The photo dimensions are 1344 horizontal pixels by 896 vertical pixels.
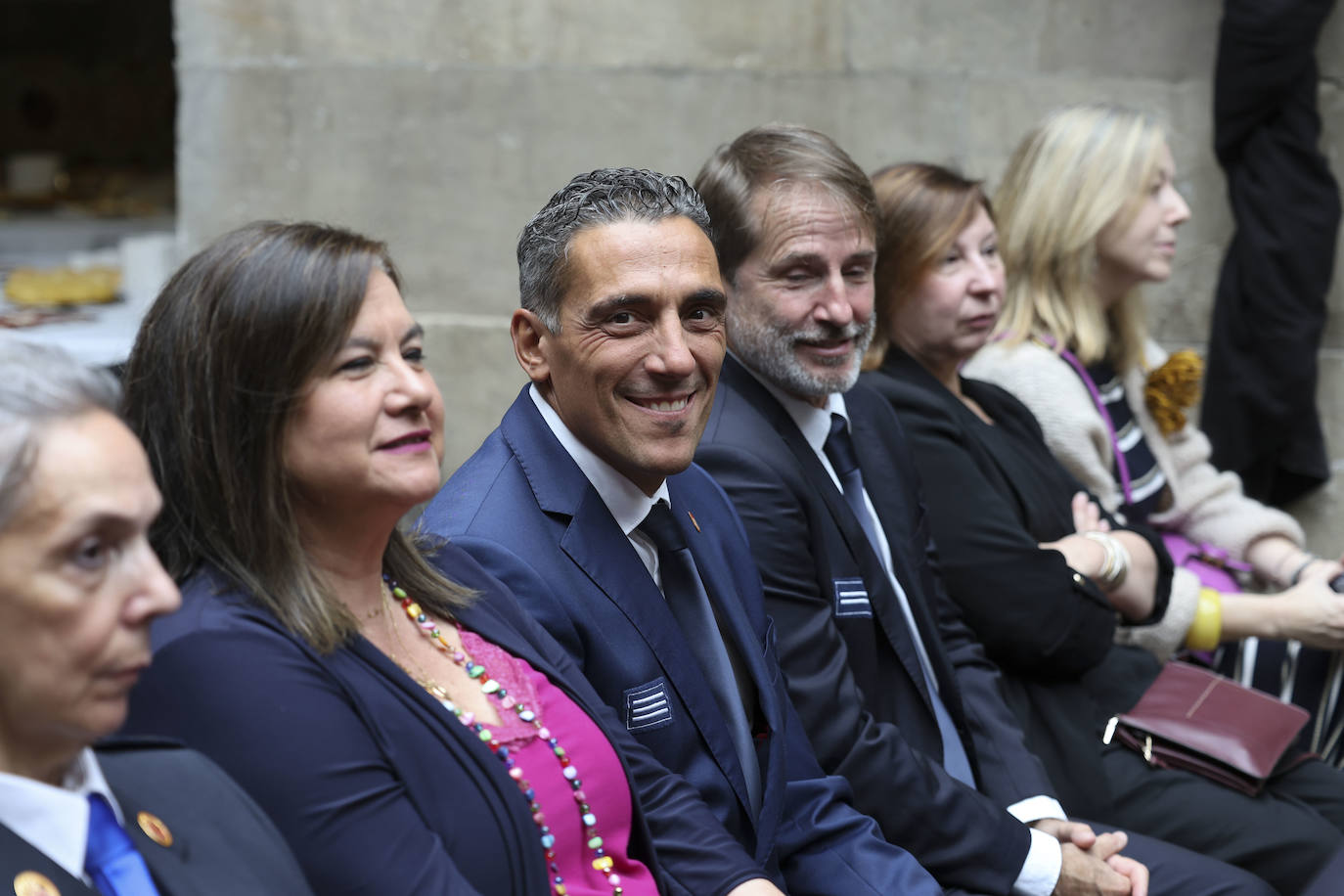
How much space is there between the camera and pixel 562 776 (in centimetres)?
185

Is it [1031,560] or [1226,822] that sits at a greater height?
[1031,560]

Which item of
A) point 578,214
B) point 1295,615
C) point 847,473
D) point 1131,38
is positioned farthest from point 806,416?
point 1131,38

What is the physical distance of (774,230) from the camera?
283 centimetres

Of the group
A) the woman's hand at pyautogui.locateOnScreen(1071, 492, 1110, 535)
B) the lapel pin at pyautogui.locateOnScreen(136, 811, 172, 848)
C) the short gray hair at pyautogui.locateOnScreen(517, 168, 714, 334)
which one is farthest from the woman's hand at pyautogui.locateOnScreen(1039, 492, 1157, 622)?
the lapel pin at pyautogui.locateOnScreen(136, 811, 172, 848)

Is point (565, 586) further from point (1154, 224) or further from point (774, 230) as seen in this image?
point (1154, 224)

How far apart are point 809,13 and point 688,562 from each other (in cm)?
325

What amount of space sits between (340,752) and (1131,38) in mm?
4527

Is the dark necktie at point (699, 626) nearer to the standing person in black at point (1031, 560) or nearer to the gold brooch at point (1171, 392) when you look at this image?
the standing person in black at point (1031, 560)

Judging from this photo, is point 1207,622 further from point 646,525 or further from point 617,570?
point 617,570

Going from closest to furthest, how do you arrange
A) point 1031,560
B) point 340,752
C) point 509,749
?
point 340,752, point 509,749, point 1031,560

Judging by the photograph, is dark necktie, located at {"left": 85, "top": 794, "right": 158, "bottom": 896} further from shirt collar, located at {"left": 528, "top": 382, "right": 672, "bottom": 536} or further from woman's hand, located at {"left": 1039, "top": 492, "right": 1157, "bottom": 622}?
woman's hand, located at {"left": 1039, "top": 492, "right": 1157, "bottom": 622}

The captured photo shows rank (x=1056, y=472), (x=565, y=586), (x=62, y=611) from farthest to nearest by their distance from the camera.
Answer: (x=1056, y=472) < (x=565, y=586) < (x=62, y=611)

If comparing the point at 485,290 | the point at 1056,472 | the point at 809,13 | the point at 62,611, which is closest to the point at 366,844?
the point at 62,611

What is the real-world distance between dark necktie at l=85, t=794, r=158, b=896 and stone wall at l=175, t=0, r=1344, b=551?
3851mm
